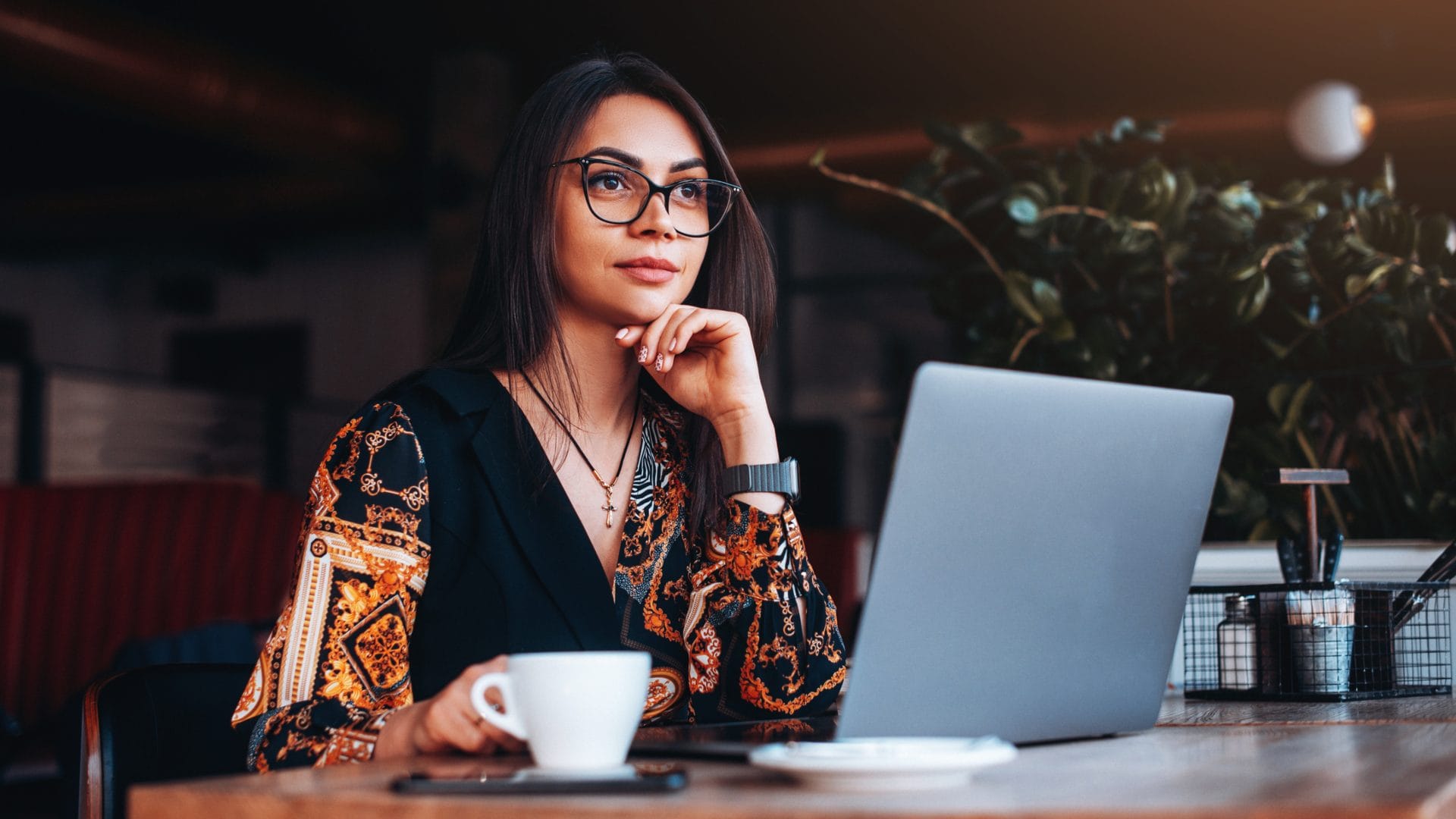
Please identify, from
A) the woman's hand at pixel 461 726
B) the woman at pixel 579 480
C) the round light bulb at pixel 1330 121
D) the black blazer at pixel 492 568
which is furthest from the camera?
the round light bulb at pixel 1330 121

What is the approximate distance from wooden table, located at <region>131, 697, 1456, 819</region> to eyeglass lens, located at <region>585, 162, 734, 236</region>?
29.9 inches

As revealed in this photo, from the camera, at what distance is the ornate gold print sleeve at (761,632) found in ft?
4.27

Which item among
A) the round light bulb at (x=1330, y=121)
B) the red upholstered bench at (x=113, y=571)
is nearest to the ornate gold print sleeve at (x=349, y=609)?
the red upholstered bench at (x=113, y=571)

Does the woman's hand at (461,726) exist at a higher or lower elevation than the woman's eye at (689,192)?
lower

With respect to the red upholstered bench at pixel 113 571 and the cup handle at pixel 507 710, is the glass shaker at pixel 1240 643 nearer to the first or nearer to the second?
the cup handle at pixel 507 710

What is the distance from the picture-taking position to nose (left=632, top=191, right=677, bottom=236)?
4.65 ft

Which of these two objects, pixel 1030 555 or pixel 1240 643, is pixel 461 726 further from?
pixel 1240 643

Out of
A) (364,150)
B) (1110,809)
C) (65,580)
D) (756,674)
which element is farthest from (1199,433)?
(364,150)

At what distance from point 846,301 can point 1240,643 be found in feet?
25.4

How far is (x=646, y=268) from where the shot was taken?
56.1 inches

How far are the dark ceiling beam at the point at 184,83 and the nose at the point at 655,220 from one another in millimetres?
4266

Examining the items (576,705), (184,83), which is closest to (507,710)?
(576,705)

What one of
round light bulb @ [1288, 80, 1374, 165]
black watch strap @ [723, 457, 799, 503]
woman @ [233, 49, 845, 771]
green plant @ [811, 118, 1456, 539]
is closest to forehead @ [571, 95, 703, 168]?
woman @ [233, 49, 845, 771]

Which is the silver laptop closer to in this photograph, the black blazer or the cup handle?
the cup handle
